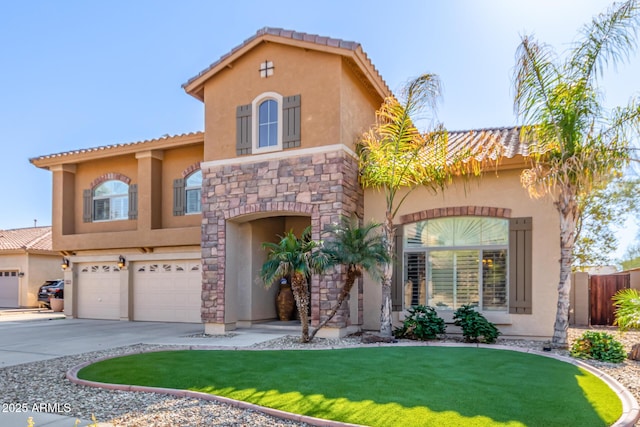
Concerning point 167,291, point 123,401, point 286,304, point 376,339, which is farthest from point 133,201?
point 123,401

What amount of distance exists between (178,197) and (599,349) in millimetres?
13771

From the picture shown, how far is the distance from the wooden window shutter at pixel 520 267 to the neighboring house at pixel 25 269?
82.0ft

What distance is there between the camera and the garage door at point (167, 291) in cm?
1664

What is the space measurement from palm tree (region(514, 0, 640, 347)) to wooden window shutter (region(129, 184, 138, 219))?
45.1ft

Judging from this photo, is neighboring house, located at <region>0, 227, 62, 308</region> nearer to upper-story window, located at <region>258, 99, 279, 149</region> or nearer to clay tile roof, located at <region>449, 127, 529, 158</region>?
upper-story window, located at <region>258, 99, 279, 149</region>

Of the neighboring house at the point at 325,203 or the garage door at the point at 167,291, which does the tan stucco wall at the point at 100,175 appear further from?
the neighboring house at the point at 325,203

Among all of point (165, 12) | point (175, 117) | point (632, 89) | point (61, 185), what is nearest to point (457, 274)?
point (632, 89)

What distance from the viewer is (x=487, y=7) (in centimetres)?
1088

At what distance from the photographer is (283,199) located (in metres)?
12.6

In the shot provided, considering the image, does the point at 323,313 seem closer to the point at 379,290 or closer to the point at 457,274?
the point at 379,290

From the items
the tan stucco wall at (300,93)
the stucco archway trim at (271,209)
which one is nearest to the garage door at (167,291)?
the stucco archway trim at (271,209)

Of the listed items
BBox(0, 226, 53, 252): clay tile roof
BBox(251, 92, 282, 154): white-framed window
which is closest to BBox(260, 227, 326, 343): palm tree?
BBox(251, 92, 282, 154): white-framed window

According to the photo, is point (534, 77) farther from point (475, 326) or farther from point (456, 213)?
point (475, 326)

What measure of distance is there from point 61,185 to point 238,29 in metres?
10.4
